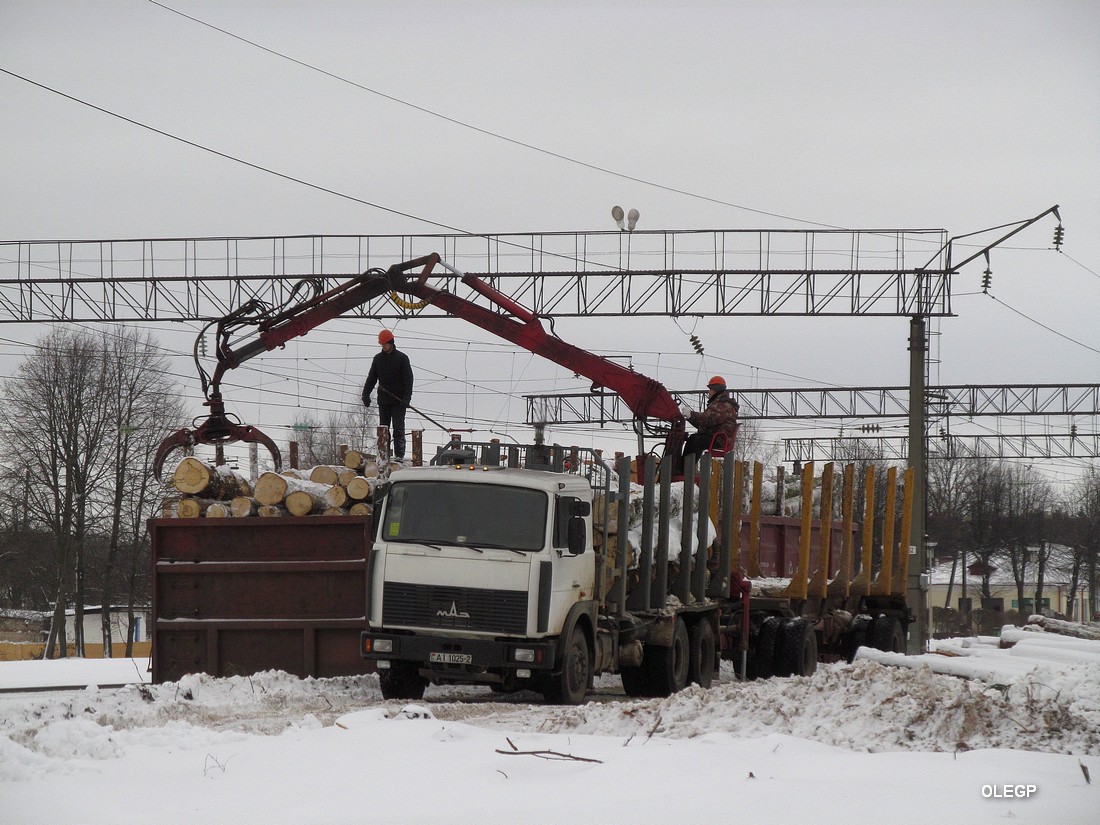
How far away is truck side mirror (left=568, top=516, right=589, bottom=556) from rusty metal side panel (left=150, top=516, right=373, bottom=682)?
6.93 ft

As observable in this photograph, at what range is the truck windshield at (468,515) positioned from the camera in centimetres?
1224

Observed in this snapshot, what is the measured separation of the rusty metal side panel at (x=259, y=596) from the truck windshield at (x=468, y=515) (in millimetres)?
798

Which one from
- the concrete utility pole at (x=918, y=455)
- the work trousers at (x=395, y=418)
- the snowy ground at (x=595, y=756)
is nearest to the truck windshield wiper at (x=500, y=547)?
the snowy ground at (x=595, y=756)

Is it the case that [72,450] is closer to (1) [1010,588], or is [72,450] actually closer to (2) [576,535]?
(2) [576,535]

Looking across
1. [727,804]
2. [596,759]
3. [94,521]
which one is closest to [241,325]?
[596,759]

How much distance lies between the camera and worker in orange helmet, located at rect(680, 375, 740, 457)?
1644 centimetres

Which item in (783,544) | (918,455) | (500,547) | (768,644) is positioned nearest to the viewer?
(500,547)

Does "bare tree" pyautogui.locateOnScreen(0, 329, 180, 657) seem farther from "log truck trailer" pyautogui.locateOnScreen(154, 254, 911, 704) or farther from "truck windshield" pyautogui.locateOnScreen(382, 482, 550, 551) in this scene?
"truck windshield" pyautogui.locateOnScreen(382, 482, 550, 551)

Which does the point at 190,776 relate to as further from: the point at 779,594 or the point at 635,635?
the point at 779,594

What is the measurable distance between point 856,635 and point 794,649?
9.24ft

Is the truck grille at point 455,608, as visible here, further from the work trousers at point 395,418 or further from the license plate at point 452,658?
the work trousers at point 395,418

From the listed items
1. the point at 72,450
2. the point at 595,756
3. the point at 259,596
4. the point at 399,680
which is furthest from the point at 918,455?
the point at 72,450

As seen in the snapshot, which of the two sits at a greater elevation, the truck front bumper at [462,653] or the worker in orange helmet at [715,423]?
the worker in orange helmet at [715,423]

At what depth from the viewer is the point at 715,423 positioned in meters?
16.4
